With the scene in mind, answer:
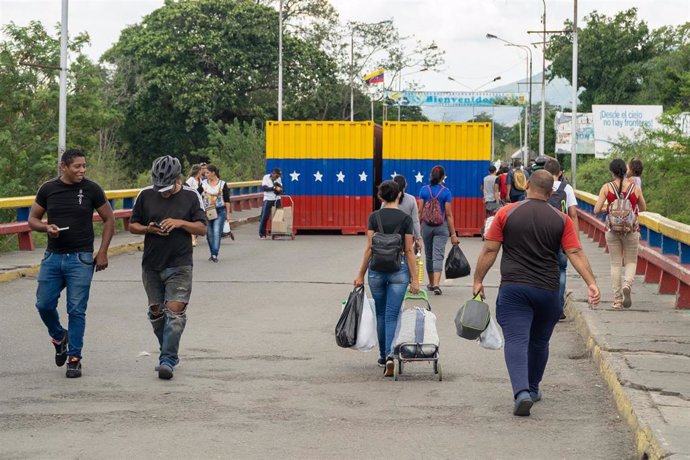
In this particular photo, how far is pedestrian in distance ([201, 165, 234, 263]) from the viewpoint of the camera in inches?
810

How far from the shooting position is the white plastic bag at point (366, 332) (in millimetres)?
9531

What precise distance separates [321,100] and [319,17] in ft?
15.5

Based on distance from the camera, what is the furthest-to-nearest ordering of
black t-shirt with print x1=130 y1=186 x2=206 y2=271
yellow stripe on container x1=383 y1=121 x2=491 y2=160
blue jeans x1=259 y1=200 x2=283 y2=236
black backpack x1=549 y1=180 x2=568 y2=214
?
yellow stripe on container x1=383 y1=121 x2=491 y2=160, blue jeans x1=259 y1=200 x2=283 y2=236, black backpack x1=549 y1=180 x2=568 y2=214, black t-shirt with print x1=130 y1=186 x2=206 y2=271

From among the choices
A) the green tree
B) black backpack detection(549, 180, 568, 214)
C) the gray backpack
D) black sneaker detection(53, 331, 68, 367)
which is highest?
the green tree

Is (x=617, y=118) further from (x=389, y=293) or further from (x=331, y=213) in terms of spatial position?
(x=389, y=293)

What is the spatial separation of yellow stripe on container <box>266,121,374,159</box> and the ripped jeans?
1954cm

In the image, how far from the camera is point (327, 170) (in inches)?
1151

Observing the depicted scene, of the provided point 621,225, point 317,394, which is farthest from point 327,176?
point 317,394

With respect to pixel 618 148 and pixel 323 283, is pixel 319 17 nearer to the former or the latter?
pixel 618 148

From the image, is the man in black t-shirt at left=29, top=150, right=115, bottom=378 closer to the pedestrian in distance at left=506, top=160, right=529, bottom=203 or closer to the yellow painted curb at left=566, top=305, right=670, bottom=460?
the yellow painted curb at left=566, top=305, right=670, bottom=460

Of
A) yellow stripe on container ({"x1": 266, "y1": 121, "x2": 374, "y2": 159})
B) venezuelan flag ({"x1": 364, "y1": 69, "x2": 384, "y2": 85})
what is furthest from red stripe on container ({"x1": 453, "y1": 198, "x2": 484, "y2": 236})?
venezuelan flag ({"x1": 364, "y1": 69, "x2": 384, "y2": 85})

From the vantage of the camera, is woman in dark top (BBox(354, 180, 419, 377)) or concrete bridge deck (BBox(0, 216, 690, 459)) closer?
concrete bridge deck (BBox(0, 216, 690, 459))

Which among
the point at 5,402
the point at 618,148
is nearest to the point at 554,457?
the point at 5,402

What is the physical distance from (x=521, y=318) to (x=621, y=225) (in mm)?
5507
